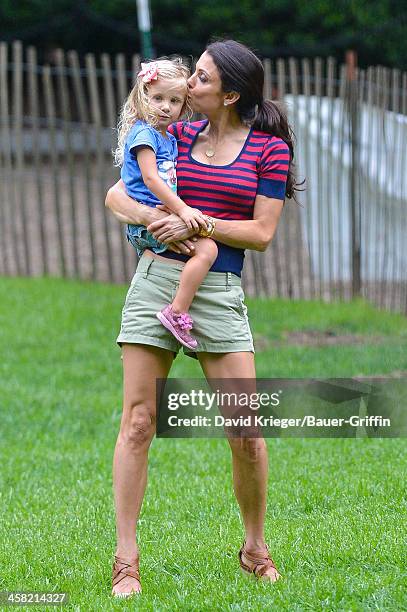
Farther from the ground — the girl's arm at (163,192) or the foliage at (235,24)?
the foliage at (235,24)

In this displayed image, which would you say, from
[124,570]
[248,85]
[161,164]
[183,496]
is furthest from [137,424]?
[183,496]

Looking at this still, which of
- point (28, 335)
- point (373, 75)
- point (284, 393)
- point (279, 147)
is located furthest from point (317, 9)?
point (279, 147)

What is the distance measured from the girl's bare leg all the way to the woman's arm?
0.06 metres

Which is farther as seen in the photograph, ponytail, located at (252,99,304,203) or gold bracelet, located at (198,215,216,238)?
ponytail, located at (252,99,304,203)

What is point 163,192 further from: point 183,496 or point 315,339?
point 315,339

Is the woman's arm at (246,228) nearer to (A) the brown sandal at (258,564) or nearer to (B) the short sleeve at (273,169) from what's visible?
(B) the short sleeve at (273,169)

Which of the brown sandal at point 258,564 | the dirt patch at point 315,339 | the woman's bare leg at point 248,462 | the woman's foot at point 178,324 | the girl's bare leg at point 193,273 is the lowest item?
the dirt patch at point 315,339

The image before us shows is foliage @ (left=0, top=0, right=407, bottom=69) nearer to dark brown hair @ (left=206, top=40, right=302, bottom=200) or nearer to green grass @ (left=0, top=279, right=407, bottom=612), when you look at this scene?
green grass @ (left=0, top=279, right=407, bottom=612)

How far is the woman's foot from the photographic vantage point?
377cm

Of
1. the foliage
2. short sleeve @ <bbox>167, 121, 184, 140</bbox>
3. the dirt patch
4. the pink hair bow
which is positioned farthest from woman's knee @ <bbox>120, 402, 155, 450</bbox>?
the foliage

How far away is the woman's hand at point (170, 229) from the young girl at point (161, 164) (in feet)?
0.08

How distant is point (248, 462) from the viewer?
391 centimetres

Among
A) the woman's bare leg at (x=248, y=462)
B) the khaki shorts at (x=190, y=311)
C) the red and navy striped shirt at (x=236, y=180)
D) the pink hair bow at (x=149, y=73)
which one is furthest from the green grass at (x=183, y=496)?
the pink hair bow at (x=149, y=73)

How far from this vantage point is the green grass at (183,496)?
3.91 meters
